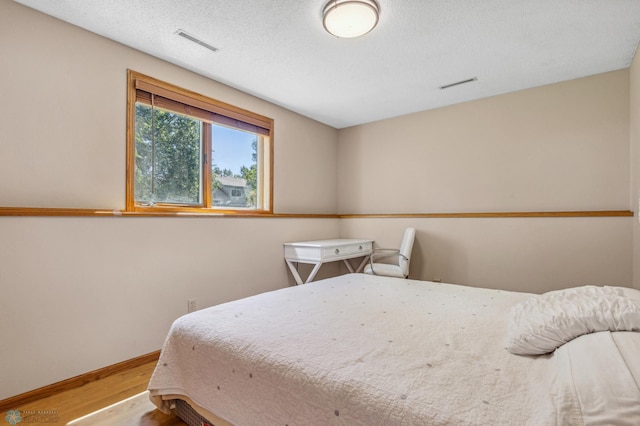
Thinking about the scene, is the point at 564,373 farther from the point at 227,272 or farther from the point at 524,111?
the point at 524,111

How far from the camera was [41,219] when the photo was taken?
77.7 inches

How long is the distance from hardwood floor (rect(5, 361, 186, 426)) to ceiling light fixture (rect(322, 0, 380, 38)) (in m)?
2.46

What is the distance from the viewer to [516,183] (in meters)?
3.29

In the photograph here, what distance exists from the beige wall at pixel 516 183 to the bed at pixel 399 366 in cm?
167

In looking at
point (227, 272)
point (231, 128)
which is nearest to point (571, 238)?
point (227, 272)

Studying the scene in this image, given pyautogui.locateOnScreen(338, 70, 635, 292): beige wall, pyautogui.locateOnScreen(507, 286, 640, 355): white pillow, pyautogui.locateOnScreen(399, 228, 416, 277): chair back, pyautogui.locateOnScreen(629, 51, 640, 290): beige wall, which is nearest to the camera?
pyautogui.locateOnScreen(507, 286, 640, 355): white pillow

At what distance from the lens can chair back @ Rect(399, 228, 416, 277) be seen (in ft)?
11.2

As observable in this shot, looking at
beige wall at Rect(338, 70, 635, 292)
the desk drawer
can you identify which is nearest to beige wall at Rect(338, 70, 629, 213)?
beige wall at Rect(338, 70, 635, 292)

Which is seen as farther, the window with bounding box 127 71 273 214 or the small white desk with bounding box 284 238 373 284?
the small white desk with bounding box 284 238 373 284

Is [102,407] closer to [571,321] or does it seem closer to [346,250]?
[571,321]

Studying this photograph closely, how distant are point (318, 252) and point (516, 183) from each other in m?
2.19

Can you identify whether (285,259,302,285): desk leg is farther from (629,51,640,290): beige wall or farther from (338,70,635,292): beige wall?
(629,51,640,290): beige wall

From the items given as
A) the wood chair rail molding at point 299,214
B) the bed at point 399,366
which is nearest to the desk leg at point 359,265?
the wood chair rail molding at point 299,214

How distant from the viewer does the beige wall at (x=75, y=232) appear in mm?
1909
